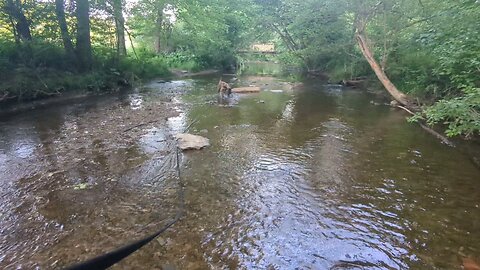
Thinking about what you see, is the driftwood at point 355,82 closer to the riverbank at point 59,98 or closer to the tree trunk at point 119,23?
the riverbank at point 59,98

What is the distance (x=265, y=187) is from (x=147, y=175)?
6.14 feet

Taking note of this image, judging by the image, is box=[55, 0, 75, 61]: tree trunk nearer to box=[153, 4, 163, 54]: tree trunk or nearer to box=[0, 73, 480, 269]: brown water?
box=[0, 73, 480, 269]: brown water

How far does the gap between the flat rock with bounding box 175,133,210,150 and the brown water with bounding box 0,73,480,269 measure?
0.74 feet

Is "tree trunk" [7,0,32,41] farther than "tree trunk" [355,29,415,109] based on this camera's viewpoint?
No

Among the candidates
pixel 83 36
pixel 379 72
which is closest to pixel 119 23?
pixel 83 36

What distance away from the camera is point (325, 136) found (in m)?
7.07

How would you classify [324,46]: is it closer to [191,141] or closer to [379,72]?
[379,72]

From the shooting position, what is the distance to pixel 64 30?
11141 millimetres

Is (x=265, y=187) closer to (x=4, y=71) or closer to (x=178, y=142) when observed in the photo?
(x=178, y=142)

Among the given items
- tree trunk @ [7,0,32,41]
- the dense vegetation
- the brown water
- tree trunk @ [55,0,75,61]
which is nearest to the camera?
the brown water

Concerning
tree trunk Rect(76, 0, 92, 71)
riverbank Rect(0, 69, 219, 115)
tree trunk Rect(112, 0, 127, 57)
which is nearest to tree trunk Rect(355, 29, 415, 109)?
tree trunk Rect(112, 0, 127, 57)

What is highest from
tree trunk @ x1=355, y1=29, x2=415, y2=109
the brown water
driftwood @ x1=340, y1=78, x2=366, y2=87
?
tree trunk @ x1=355, y1=29, x2=415, y2=109

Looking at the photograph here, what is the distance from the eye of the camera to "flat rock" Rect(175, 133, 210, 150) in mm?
6227

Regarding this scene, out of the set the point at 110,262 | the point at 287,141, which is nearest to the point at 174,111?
the point at 287,141
